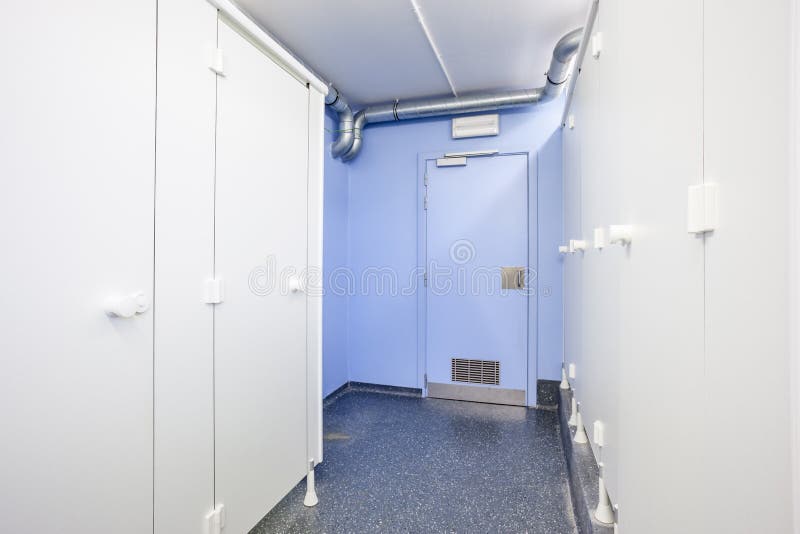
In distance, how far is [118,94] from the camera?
102cm

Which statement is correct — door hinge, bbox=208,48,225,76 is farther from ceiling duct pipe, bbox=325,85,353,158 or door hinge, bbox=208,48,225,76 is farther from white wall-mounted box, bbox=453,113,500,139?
white wall-mounted box, bbox=453,113,500,139

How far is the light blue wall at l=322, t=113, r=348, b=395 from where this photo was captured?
130 inches

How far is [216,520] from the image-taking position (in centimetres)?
137

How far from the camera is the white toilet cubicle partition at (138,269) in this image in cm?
84

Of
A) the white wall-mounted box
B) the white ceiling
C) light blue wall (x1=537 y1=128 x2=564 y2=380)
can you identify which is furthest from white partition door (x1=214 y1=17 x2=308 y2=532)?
light blue wall (x1=537 y1=128 x2=564 y2=380)

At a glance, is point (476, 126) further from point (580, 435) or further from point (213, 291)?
point (213, 291)

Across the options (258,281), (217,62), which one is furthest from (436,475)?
(217,62)

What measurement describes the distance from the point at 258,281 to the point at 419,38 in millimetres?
1865

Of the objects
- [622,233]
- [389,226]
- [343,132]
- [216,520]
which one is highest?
[343,132]

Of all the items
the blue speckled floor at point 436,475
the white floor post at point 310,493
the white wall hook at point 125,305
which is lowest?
the blue speckled floor at point 436,475

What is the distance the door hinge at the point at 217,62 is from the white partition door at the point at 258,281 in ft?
0.13

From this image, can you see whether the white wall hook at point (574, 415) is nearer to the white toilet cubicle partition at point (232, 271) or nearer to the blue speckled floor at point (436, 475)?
the blue speckled floor at point (436, 475)

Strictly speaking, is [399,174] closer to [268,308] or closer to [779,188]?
[268,308]

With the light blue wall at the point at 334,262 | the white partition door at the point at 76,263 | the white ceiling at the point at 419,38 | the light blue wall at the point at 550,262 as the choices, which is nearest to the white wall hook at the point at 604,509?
the white partition door at the point at 76,263
